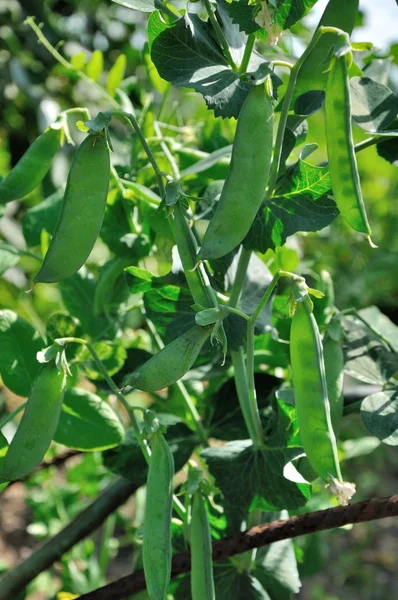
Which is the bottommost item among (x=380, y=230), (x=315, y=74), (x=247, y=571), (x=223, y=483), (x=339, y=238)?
(x=380, y=230)

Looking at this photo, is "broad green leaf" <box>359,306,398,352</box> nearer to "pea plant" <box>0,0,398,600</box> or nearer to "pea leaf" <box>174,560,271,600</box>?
"pea plant" <box>0,0,398,600</box>

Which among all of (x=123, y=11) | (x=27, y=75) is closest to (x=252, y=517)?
(x=27, y=75)

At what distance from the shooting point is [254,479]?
558mm

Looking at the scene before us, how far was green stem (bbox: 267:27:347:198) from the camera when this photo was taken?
42 cm

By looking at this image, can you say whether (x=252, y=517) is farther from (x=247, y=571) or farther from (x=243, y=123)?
(x=243, y=123)

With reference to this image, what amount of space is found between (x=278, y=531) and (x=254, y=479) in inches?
2.3

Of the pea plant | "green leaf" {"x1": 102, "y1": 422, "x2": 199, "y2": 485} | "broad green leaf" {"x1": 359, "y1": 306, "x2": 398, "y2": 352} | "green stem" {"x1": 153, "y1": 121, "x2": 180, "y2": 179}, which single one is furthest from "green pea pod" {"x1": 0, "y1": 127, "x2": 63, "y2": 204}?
"broad green leaf" {"x1": 359, "y1": 306, "x2": 398, "y2": 352}

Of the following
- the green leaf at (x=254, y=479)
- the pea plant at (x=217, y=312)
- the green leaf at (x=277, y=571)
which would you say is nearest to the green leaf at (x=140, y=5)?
the pea plant at (x=217, y=312)

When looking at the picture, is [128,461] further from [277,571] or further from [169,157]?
[169,157]

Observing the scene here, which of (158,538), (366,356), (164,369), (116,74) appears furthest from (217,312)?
(116,74)

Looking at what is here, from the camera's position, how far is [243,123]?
413 mm

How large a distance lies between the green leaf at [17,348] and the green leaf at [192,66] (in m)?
0.23

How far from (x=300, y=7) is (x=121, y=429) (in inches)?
13.0

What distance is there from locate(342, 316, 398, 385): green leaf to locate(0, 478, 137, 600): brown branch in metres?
0.24
